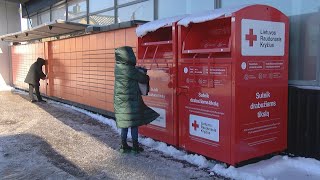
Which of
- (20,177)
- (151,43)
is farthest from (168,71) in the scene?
(20,177)

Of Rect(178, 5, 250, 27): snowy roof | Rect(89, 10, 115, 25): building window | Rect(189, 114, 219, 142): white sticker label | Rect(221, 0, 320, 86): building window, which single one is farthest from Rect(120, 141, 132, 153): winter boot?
Rect(89, 10, 115, 25): building window

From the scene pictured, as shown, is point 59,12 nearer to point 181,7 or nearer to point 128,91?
point 181,7

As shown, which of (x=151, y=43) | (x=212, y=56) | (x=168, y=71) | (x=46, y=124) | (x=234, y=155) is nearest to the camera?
(x=234, y=155)

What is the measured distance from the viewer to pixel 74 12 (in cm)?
1410

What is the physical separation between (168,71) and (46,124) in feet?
12.7

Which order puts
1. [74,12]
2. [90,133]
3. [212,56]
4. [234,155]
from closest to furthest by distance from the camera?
[234,155] < [212,56] < [90,133] < [74,12]

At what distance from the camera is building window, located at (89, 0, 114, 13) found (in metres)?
11.5

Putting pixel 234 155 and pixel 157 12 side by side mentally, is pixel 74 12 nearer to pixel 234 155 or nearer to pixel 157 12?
pixel 157 12

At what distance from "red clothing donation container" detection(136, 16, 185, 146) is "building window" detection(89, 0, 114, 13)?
16.6 ft

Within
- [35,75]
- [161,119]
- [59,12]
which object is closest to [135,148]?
[161,119]

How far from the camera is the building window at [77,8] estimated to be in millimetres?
13203

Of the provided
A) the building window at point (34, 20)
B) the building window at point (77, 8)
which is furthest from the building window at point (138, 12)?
the building window at point (34, 20)

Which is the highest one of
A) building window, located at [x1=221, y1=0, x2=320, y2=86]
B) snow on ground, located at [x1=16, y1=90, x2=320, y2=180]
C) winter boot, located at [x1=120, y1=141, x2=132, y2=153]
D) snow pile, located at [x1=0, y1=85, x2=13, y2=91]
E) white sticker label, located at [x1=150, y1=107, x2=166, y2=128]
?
building window, located at [x1=221, y1=0, x2=320, y2=86]

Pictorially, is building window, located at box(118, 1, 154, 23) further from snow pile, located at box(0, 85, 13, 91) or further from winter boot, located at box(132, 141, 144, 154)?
snow pile, located at box(0, 85, 13, 91)
